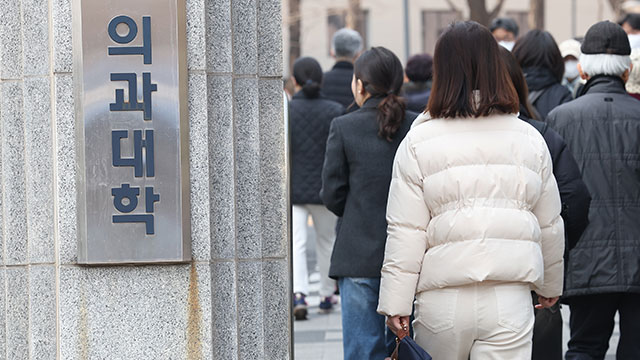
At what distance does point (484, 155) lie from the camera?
4.76 metres

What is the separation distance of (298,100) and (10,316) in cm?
536

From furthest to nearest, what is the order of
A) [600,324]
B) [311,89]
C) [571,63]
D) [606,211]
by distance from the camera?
[571,63] → [311,89] → [600,324] → [606,211]

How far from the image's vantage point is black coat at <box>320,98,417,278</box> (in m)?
6.25

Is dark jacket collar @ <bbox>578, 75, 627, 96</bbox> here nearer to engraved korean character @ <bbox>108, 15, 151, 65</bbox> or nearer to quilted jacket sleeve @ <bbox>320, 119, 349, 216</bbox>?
quilted jacket sleeve @ <bbox>320, 119, 349, 216</bbox>

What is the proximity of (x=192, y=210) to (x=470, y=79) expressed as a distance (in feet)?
3.91

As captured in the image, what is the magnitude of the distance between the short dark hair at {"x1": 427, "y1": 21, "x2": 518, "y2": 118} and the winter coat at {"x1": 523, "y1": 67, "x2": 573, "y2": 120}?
3470mm


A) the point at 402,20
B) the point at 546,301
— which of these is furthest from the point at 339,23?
the point at 546,301

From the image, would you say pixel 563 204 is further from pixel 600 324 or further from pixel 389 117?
pixel 600 324

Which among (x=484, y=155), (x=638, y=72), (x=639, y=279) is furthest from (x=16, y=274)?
(x=638, y=72)

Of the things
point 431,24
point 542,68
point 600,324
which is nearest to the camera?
point 600,324

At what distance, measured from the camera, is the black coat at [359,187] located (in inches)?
246

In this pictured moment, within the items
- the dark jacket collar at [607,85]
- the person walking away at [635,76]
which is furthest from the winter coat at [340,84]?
the dark jacket collar at [607,85]

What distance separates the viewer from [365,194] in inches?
249

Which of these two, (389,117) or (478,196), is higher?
(389,117)
